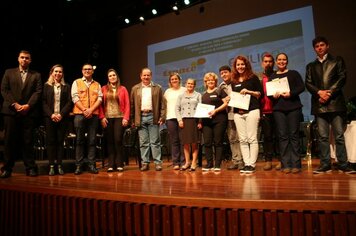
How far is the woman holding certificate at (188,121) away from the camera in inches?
164

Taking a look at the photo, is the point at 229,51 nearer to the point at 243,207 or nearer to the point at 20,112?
the point at 20,112

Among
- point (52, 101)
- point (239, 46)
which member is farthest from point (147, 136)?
point (239, 46)

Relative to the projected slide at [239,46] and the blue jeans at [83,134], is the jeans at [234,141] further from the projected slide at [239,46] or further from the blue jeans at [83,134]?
the projected slide at [239,46]

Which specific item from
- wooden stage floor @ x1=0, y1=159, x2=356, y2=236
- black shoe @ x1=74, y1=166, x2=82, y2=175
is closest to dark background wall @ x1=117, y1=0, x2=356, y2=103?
wooden stage floor @ x1=0, y1=159, x2=356, y2=236

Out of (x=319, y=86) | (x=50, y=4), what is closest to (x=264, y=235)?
(x=319, y=86)

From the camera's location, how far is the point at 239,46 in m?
7.35

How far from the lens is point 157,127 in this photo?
440 centimetres

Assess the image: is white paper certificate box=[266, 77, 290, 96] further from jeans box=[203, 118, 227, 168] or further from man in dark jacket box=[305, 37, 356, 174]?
jeans box=[203, 118, 227, 168]

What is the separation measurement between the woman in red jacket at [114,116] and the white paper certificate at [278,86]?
190 cm

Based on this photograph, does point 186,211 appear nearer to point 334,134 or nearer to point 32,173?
point 334,134

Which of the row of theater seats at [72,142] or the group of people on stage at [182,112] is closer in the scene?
the group of people on stage at [182,112]

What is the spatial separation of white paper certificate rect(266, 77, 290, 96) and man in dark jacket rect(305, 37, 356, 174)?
0.27 meters

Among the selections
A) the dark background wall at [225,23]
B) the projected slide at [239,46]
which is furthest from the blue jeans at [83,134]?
the dark background wall at [225,23]

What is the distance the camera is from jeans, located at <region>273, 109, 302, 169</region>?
11.3 feet
